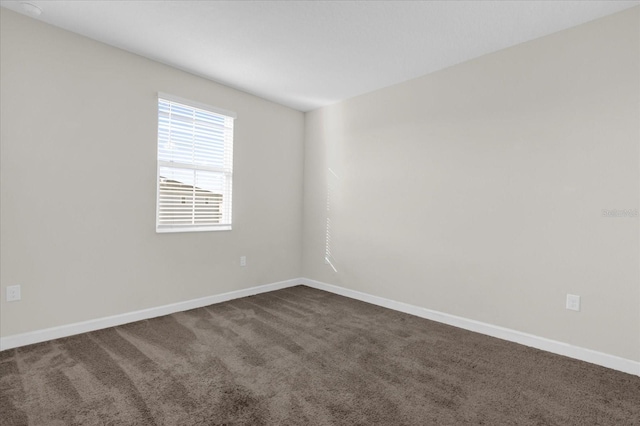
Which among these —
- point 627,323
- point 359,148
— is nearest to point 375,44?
point 359,148

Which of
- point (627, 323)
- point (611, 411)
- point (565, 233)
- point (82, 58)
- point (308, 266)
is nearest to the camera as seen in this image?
point (611, 411)

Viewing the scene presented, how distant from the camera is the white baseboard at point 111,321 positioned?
2496 mm

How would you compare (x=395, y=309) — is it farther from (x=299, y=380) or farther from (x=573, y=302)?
(x=299, y=380)

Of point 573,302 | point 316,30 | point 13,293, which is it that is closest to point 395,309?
point 573,302

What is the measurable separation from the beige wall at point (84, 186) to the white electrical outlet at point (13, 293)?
3 cm

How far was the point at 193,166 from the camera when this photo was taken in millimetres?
3557

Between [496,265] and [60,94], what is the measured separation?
4120 millimetres

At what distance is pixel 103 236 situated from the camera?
2.92 m

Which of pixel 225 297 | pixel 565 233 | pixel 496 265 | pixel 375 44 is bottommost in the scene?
pixel 225 297

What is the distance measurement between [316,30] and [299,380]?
8.82 feet

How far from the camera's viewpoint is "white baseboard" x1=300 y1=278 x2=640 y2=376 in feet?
7.61

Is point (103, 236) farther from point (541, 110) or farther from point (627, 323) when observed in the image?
point (627, 323)

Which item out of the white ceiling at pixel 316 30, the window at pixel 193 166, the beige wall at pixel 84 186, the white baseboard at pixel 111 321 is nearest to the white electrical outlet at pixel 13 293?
the beige wall at pixel 84 186

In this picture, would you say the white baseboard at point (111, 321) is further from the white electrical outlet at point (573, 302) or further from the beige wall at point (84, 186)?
the white electrical outlet at point (573, 302)
